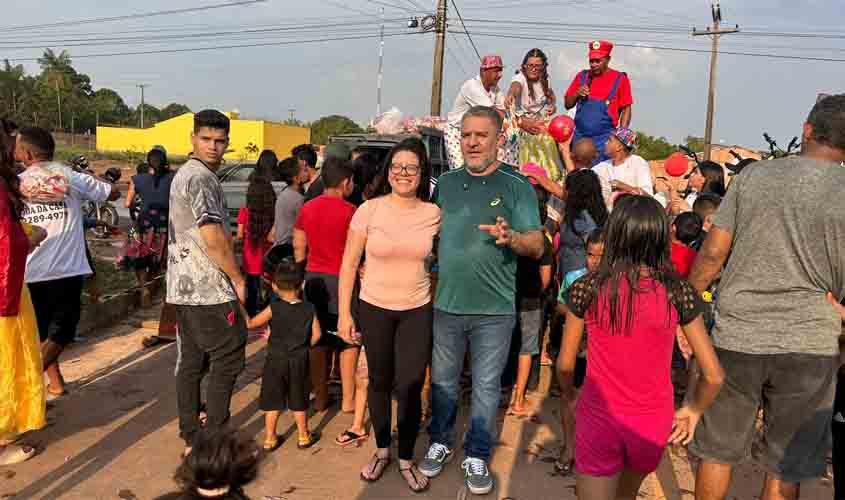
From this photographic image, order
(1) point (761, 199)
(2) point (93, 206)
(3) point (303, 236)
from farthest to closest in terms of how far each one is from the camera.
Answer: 1. (2) point (93, 206)
2. (3) point (303, 236)
3. (1) point (761, 199)

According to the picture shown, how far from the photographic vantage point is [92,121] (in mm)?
66688

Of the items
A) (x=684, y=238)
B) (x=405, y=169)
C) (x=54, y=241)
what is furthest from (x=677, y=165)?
(x=54, y=241)

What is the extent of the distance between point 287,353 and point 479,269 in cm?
144

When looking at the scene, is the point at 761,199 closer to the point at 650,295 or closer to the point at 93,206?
the point at 650,295

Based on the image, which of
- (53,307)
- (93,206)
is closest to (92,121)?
(93,206)

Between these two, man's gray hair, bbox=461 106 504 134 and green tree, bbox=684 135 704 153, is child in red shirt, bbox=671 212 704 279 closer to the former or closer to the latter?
man's gray hair, bbox=461 106 504 134

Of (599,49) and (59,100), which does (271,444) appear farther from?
(59,100)

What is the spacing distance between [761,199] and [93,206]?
552 inches

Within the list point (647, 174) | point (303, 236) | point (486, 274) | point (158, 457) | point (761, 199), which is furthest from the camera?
point (647, 174)

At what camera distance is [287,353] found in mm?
4090

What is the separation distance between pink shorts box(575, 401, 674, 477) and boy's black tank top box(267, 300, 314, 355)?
83.9 inches

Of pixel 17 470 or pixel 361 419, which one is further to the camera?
pixel 361 419

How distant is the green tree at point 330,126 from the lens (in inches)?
2525

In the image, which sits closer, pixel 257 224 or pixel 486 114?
pixel 486 114
